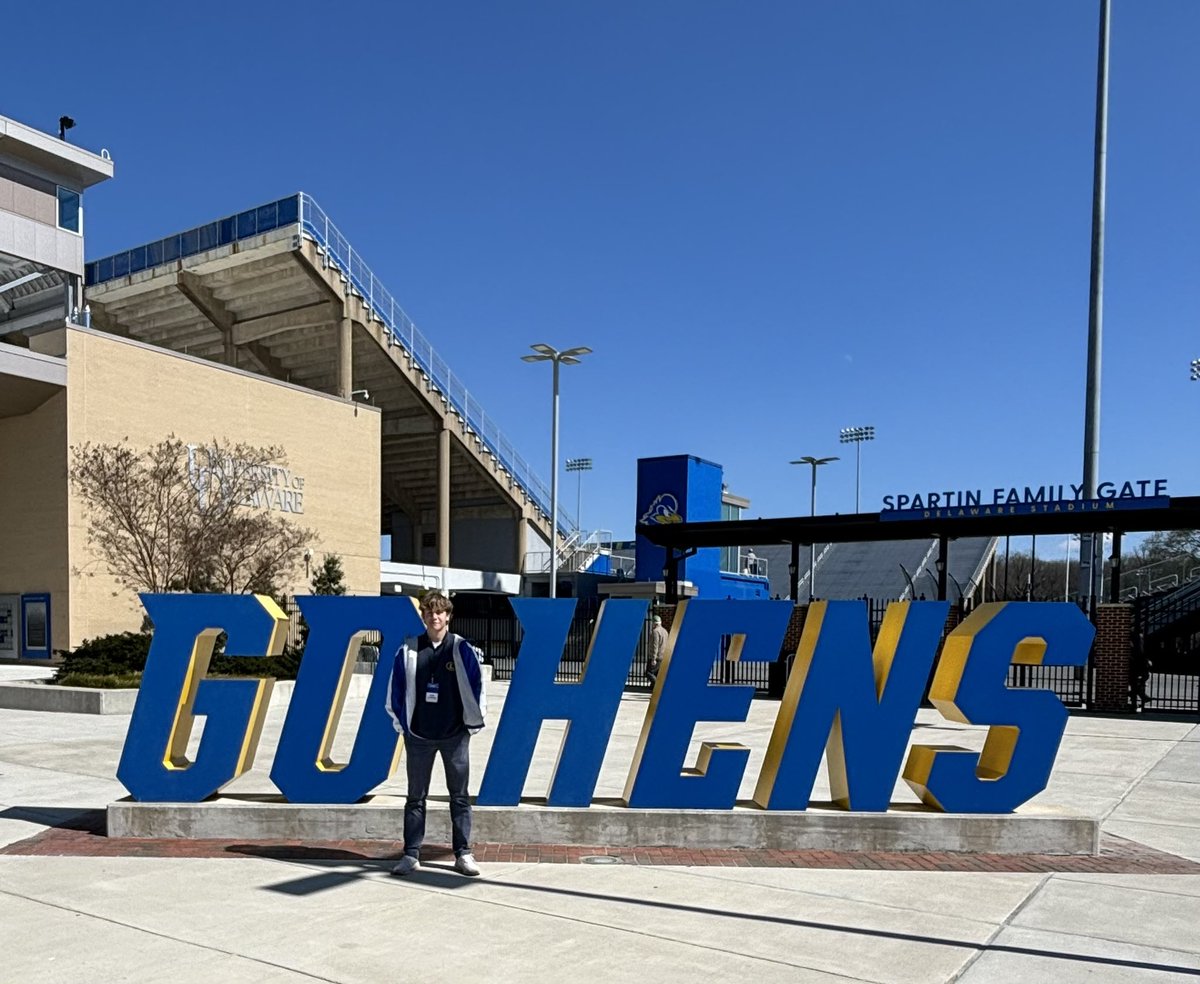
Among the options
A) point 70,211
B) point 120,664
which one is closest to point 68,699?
point 120,664

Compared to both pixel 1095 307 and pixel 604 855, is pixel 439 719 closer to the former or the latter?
pixel 604 855

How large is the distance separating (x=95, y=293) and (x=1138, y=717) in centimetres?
3593

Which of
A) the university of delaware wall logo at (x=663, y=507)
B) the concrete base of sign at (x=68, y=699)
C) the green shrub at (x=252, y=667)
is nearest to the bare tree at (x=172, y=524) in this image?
the green shrub at (x=252, y=667)

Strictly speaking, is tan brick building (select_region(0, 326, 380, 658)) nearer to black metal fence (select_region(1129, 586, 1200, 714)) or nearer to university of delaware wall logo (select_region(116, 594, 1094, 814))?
university of delaware wall logo (select_region(116, 594, 1094, 814))

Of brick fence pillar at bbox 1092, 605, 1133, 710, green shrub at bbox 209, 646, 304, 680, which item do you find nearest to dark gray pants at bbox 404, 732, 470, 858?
green shrub at bbox 209, 646, 304, 680

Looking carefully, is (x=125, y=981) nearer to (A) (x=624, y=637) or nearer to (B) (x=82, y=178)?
(A) (x=624, y=637)

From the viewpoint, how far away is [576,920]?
5.70 metres

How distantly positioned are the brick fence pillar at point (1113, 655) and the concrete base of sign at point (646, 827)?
1351 centimetres

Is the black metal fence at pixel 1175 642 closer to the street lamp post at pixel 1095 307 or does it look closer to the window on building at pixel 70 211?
the street lamp post at pixel 1095 307

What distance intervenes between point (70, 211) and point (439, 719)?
25537 mm

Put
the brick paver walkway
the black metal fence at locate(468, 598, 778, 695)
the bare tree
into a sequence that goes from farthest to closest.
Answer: the black metal fence at locate(468, 598, 778, 695), the bare tree, the brick paver walkway

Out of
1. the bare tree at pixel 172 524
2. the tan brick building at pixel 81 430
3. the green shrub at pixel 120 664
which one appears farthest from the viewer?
the tan brick building at pixel 81 430

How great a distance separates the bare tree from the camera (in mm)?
22328

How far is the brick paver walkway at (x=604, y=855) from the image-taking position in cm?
711
